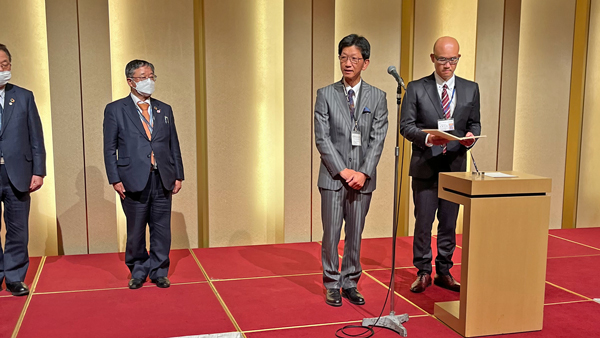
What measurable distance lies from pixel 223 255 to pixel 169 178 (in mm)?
1213

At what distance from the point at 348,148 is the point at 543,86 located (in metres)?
3.56

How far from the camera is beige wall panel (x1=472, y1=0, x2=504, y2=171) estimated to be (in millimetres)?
5777

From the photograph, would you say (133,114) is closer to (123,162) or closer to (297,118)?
(123,162)

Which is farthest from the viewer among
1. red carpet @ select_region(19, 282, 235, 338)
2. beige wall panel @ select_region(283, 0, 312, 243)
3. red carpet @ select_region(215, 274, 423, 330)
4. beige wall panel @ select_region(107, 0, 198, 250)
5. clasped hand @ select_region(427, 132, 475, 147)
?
beige wall panel @ select_region(283, 0, 312, 243)

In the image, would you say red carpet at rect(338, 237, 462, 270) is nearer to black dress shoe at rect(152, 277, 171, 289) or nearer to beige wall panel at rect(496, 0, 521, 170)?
beige wall panel at rect(496, 0, 521, 170)

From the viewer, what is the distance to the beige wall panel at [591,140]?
6055mm

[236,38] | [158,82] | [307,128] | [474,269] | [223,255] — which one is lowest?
[223,255]

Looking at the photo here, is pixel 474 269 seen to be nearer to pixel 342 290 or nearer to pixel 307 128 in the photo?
pixel 342 290

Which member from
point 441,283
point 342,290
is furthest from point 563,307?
point 342,290

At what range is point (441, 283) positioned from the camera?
3.95m

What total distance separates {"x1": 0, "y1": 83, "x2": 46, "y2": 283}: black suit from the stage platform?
24cm

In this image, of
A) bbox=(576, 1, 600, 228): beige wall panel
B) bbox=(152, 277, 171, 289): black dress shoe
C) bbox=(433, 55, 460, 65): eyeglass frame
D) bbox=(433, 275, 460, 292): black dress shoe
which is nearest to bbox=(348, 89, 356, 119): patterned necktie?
bbox=(433, 55, 460, 65): eyeglass frame

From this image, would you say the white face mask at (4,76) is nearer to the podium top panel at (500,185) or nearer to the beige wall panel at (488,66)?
the podium top panel at (500,185)

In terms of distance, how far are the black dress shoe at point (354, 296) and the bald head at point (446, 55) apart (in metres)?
1.55
